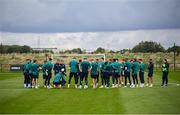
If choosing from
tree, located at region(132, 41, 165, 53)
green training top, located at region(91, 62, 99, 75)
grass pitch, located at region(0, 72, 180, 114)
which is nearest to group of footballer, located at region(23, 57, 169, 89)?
green training top, located at region(91, 62, 99, 75)

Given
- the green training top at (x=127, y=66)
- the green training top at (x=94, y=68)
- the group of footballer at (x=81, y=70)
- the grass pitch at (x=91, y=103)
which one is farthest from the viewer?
the green training top at (x=127, y=66)

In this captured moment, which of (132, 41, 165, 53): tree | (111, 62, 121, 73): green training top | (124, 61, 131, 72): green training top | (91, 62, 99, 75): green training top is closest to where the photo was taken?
(91, 62, 99, 75): green training top

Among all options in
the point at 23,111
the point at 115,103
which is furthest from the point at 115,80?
the point at 23,111

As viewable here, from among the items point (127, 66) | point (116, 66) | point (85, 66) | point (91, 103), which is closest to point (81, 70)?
point (85, 66)

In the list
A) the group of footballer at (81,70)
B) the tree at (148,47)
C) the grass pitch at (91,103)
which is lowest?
the grass pitch at (91,103)

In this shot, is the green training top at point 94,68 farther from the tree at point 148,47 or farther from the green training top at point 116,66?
the tree at point 148,47

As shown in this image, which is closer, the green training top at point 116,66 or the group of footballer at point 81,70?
the group of footballer at point 81,70

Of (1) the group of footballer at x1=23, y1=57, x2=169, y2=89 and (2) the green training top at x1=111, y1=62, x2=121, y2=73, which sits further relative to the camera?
(2) the green training top at x1=111, y1=62, x2=121, y2=73

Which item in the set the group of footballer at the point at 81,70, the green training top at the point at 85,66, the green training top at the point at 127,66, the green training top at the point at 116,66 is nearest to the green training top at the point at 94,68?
the group of footballer at the point at 81,70

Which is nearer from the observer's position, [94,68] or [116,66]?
[94,68]

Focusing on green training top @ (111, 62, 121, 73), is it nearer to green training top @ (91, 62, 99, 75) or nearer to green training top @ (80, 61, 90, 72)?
green training top @ (91, 62, 99, 75)

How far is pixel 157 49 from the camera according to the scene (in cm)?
12300

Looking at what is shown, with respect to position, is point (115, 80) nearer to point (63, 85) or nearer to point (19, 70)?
point (63, 85)

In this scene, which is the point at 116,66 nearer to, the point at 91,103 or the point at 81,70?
the point at 81,70
